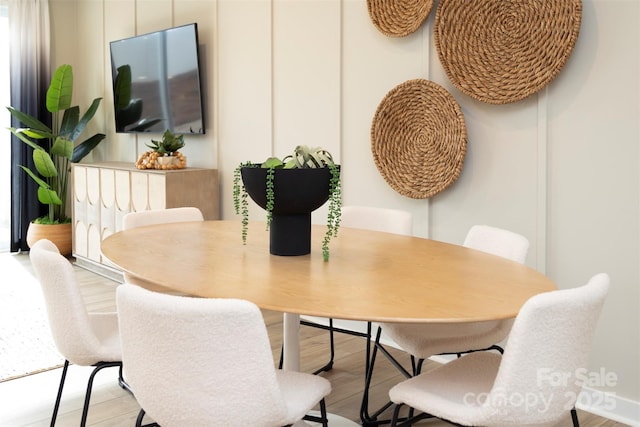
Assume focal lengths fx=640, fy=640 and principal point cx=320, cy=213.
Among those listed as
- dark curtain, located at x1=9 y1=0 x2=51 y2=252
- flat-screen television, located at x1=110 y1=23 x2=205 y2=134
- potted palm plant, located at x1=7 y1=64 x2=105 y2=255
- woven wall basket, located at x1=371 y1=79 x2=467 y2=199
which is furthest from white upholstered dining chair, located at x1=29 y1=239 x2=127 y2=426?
dark curtain, located at x1=9 y1=0 x2=51 y2=252

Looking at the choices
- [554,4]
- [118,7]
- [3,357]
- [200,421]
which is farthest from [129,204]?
[200,421]

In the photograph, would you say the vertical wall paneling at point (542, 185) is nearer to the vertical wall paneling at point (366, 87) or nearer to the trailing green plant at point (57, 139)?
the vertical wall paneling at point (366, 87)

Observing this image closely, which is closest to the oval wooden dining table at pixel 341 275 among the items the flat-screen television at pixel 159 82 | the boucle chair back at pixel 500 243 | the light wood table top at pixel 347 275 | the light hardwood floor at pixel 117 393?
the light wood table top at pixel 347 275

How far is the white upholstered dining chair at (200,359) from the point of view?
54.3 inches

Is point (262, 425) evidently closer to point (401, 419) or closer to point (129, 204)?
point (401, 419)

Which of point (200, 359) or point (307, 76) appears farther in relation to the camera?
point (307, 76)

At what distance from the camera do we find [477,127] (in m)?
3.23

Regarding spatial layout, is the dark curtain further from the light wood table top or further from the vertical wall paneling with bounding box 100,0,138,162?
the light wood table top

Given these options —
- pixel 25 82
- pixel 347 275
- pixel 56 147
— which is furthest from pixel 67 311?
pixel 25 82

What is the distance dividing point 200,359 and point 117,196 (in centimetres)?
402

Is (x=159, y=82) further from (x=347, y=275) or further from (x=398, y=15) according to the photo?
(x=347, y=275)

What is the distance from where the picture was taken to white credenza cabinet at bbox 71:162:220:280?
4.67 m

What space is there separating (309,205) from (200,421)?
2.67 ft

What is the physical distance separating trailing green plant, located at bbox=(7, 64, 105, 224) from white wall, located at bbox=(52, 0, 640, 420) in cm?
139
